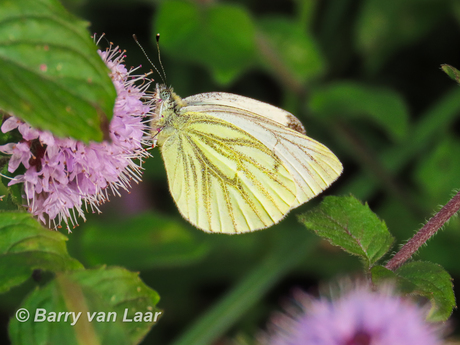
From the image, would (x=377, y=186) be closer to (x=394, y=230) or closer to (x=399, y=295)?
(x=394, y=230)

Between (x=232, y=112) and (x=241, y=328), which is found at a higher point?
(x=232, y=112)

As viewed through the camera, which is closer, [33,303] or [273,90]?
[33,303]

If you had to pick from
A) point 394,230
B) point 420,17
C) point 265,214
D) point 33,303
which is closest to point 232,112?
point 265,214

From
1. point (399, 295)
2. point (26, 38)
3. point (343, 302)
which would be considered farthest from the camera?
point (343, 302)

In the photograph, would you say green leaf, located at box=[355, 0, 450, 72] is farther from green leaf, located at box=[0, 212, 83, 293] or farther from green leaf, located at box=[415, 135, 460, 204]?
green leaf, located at box=[0, 212, 83, 293]

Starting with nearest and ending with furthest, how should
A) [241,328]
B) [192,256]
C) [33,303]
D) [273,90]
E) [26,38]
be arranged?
[26,38] → [33,303] → [192,256] → [241,328] → [273,90]

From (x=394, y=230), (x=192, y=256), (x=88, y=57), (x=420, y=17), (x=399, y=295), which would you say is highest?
(x=420, y=17)

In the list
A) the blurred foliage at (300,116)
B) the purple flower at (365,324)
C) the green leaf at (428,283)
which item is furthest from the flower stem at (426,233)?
the blurred foliage at (300,116)
